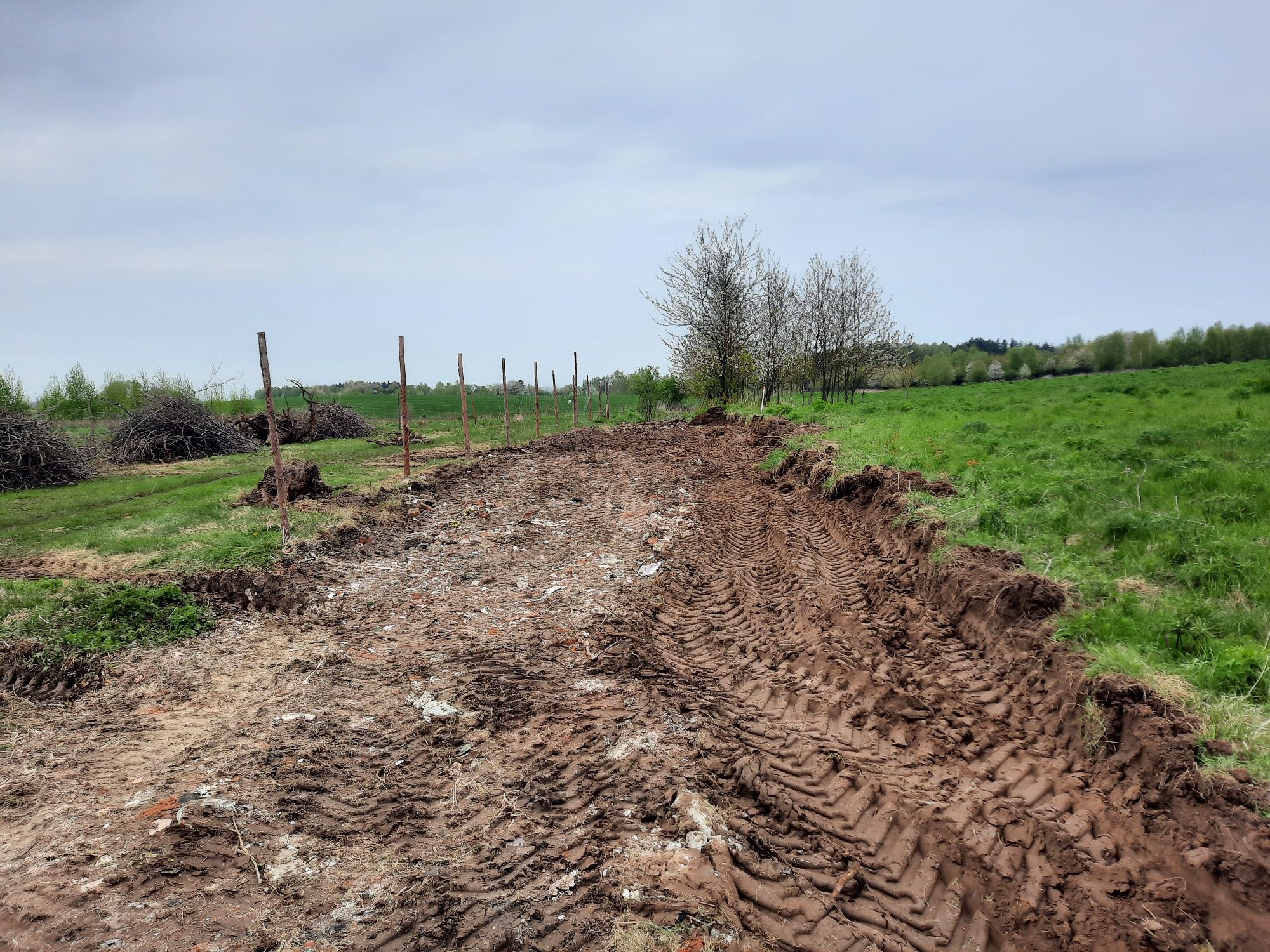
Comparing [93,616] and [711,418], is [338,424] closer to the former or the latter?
[711,418]

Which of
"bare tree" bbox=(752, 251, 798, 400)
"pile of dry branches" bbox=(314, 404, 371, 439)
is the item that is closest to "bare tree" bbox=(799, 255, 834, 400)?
"bare tree" bbox=(752, 251, 798, 400)

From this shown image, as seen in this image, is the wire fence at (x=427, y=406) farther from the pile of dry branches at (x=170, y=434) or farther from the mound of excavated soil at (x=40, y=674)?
the mound of excavated soil at (x=40, y=674)

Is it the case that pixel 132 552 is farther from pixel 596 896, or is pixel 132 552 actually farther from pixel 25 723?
pixel 596 896

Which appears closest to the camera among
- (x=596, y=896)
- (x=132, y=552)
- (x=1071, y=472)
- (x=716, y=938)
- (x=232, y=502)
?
(x=716, y=938)

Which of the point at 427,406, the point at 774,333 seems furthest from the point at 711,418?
the point at 427,406

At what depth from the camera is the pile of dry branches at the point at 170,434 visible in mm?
20125

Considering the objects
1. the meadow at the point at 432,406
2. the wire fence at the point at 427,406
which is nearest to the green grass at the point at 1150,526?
the wire fence at the point at 427,406

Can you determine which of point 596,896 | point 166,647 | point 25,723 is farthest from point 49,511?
point 596,896

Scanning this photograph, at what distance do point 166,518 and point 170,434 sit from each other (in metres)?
13.7

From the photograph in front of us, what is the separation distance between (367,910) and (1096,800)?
3592mm

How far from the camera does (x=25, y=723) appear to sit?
4.47 meters

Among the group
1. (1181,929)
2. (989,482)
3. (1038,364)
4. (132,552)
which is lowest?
(1181,929)

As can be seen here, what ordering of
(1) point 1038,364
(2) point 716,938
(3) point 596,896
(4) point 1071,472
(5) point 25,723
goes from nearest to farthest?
(2) point 716,938, (3) point 596,896, (5) point 25,723, (4) point 1071,472, (1) point 1038,364

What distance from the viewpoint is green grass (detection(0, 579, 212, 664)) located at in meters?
5.45
